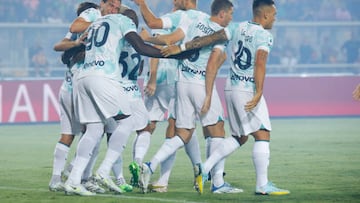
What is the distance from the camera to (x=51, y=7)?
28.7 m

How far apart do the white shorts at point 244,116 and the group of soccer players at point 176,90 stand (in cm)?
1

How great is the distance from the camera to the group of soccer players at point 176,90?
33.6ft

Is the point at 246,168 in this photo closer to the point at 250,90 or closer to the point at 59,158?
the point at 250,90

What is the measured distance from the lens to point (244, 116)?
10609mm

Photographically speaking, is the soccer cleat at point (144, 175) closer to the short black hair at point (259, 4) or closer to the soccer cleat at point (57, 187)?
the soccer cleat at point (57, 187)

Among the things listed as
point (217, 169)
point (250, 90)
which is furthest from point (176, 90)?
point (217, 169)

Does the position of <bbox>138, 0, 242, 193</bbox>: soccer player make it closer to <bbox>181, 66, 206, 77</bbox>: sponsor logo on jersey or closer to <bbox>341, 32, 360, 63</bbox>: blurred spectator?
<bbox>181, 66, 206, 77</bbox>: sponsor logo on jersey

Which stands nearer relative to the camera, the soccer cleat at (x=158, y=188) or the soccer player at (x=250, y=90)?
the soccer player at (x=250, y=90)

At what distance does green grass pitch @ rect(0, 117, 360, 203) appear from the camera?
33.8 feet

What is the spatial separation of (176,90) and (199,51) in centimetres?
52

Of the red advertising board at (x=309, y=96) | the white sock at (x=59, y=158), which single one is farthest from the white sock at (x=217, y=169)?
the red advertising board at (x=309, y=96)

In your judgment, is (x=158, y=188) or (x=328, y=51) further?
(x=328, y=51)

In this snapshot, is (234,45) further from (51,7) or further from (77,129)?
(51,7)

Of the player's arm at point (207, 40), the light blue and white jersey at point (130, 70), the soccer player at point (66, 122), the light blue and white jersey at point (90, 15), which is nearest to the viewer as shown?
the player's arm at point (207, 40)
